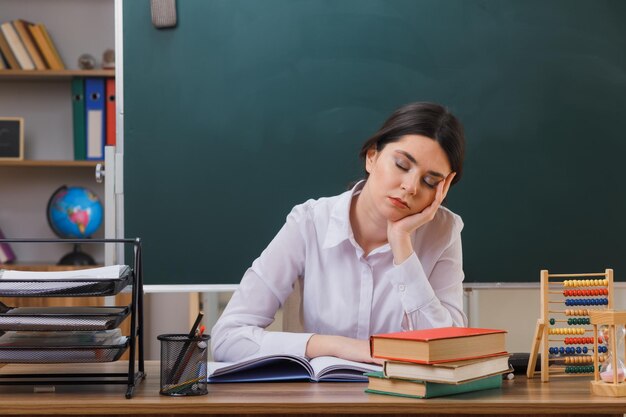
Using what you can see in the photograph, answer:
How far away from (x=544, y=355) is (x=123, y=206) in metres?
1.65

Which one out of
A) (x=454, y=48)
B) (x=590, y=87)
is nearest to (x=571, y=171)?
(x=590, y=87)

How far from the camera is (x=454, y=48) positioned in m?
2.87

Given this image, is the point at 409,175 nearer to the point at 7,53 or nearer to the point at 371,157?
the point at 371,157

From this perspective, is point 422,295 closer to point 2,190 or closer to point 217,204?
point 217,204

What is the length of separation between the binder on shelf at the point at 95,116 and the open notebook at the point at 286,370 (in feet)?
8.95

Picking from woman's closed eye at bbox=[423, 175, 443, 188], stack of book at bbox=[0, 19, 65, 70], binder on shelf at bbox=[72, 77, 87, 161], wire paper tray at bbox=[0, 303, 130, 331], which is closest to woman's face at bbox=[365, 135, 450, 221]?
woman's closed eye at bbox=[423, 175, 443, 188]

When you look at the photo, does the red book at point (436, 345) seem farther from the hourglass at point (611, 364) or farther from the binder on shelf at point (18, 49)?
the binder on shelf at point (18, 49)

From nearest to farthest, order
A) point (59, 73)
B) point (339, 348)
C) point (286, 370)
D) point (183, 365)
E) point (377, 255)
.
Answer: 1. point (183, 365)
2. point (286, 370)
3. point (339, 348)
4. point (377, 255)
5. point (59, 73)

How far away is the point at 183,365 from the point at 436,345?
0.43m

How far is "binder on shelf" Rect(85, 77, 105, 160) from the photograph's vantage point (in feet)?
13.4

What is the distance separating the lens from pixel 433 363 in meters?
1.36

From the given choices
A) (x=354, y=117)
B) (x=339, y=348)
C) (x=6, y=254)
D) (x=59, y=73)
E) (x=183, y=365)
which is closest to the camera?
(x=183, y=365)

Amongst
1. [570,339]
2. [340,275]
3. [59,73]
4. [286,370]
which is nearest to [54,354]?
[286,370]

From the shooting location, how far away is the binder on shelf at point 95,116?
410cm
